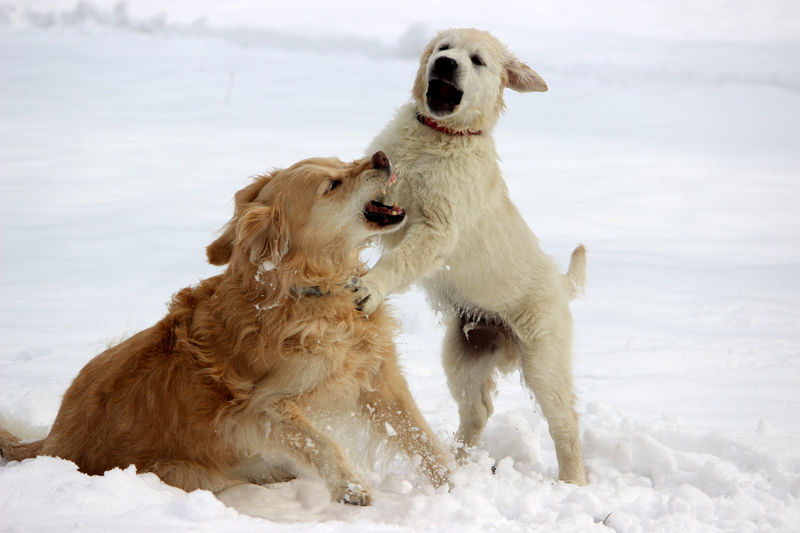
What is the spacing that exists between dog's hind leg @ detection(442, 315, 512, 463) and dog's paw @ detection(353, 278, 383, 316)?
0.83 m

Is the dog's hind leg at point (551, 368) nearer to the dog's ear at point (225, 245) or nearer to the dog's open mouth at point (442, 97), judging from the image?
the dog's open mouth at point (442, 97)

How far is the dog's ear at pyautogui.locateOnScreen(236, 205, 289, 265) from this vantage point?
265 centimetres

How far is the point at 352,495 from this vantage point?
8.37ft

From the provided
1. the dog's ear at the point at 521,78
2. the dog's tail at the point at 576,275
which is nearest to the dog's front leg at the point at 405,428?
the dog's tail at the point at 576,275

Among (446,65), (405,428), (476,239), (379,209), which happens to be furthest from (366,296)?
(446,65)

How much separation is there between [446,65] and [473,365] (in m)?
1.63

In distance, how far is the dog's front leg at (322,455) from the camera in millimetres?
2557

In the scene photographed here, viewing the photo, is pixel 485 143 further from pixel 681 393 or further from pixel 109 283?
pixel 109 283

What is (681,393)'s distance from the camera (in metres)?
4.34

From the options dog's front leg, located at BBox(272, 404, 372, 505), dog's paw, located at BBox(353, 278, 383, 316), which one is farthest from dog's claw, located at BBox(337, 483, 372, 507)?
dog's paw, located at BBox(353, 278, 383, 316)

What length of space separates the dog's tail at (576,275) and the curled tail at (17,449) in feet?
9.36

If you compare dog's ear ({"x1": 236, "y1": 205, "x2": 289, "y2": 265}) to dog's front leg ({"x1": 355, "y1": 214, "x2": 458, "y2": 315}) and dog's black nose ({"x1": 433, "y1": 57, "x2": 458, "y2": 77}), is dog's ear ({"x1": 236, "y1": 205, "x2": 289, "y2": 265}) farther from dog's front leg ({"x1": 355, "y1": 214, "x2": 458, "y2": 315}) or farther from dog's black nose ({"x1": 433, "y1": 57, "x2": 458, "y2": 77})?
dog's black nose ({"x1": 433, "y1": 57, "x2": 458, "y2": 77})

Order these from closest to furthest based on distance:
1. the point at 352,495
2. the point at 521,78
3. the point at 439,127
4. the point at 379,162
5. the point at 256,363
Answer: the point at 352,495 → the point at 256,363 → the point at 379,162 → the point at 439,127 → the point at 521,78

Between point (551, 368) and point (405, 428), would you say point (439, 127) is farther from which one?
point (405, 428)
